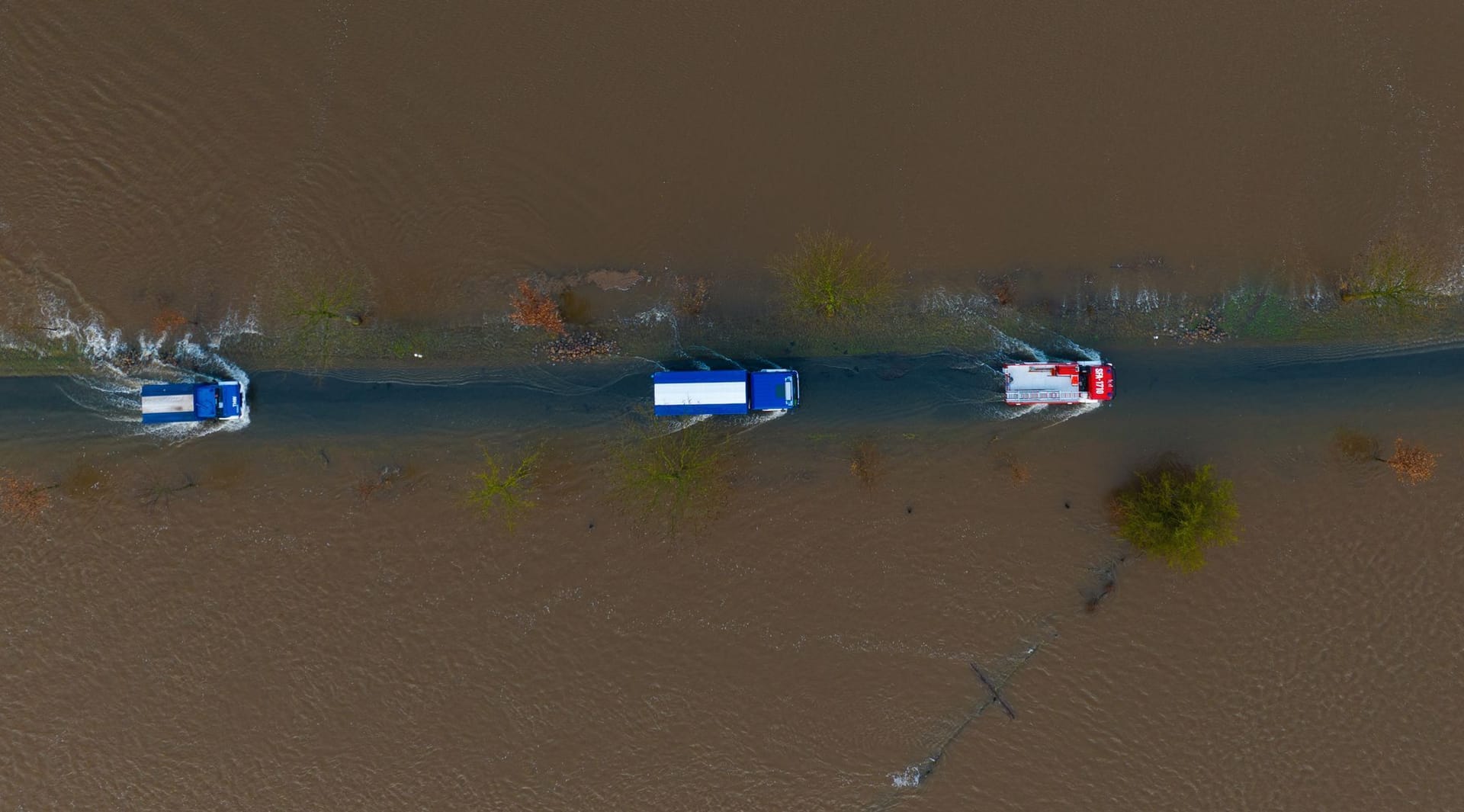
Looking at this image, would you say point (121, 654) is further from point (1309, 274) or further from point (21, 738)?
point (1309, 274)

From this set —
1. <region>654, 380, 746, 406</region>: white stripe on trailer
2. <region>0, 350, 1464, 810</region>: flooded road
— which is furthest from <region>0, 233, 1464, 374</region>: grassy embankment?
<region>654, 380, 746, 406</region>: white stripe on trailer

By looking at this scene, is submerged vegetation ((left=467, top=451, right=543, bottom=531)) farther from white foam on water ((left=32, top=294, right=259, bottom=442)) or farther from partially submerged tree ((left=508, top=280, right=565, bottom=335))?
white foam on water ((left=32, top=294, right=259, bottom=442))

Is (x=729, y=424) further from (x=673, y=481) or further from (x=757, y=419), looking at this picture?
(x=673, y=481)

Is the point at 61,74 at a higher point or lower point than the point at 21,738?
higher

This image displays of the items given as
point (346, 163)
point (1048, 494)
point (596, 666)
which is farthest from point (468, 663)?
point (1048, 494)

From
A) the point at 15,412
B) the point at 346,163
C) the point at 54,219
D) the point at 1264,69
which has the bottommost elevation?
the point at 15,412

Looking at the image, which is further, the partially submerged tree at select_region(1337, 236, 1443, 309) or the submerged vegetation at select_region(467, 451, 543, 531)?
the submerged vegetation at select_region(467, 451, 543, 531)

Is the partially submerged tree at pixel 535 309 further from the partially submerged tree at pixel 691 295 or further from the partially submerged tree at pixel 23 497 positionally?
the partially submerged tree at pixel 23 497

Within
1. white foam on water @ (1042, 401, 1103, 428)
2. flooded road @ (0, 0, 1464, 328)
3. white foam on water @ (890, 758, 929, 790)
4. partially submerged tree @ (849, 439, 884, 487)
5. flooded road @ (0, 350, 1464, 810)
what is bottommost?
white foam on water @ (890, 758, 929, 790)
